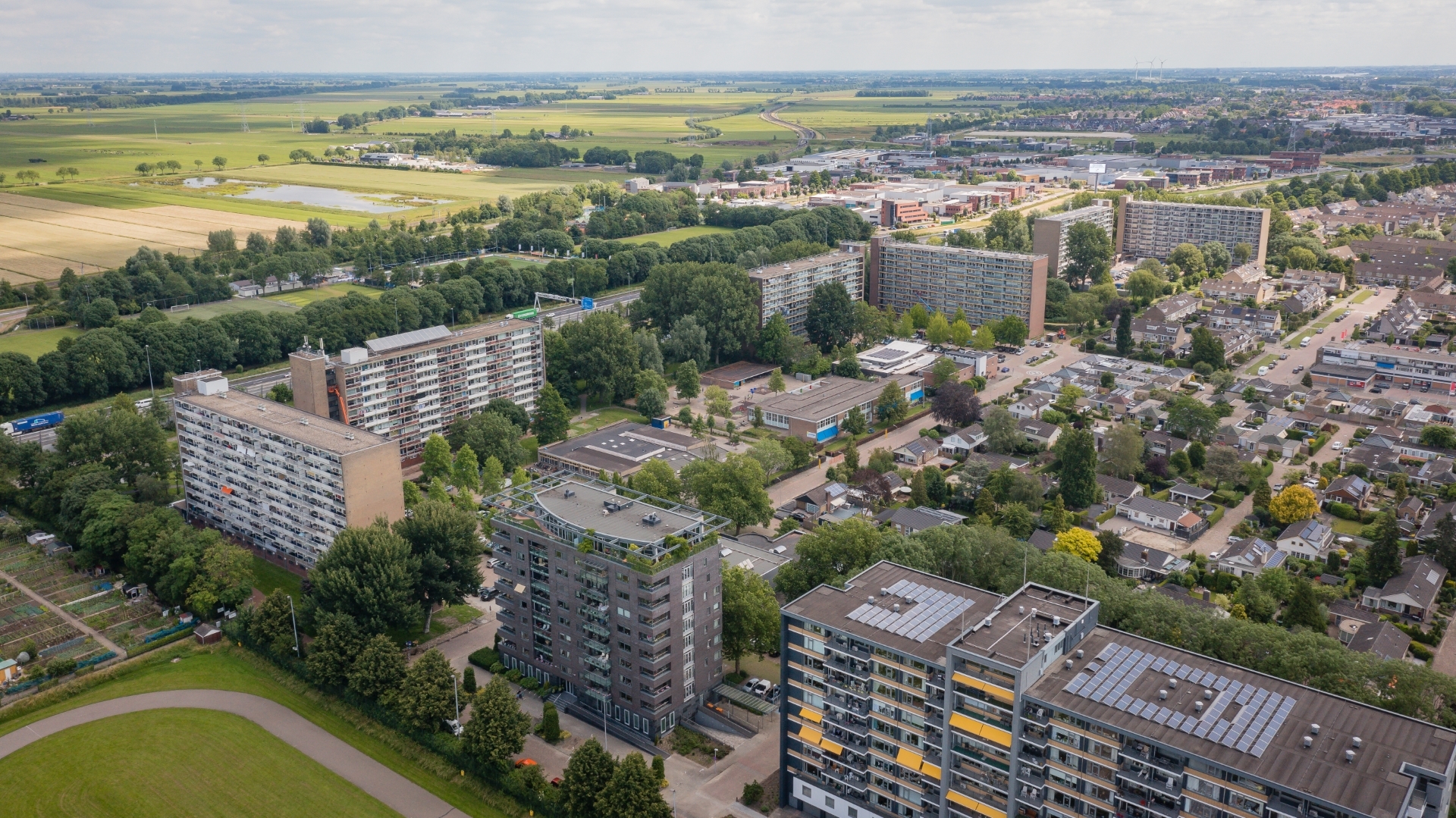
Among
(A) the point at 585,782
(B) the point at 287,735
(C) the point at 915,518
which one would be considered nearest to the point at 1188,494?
(C) the point at 915,518

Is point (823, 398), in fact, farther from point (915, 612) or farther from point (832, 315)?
point (915, 612)

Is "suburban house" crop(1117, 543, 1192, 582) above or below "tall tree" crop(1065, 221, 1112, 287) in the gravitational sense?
below

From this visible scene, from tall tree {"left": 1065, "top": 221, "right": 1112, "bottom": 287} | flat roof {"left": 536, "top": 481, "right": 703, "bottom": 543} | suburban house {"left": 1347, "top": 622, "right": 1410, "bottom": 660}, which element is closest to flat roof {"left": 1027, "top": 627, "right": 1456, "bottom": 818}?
suburban house {"left": 1347, "top": 622, "right": 1410, "bottom": 660}

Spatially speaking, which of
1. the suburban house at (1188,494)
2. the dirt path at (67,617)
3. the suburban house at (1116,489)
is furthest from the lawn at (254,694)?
the suburban house at (1188,494)

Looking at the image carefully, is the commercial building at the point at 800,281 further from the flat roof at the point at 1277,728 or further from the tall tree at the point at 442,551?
the flat roof at the point at 1277,728

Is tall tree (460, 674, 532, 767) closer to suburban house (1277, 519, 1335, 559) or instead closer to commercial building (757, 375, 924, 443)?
commercial building (757, 375, 924, 443)

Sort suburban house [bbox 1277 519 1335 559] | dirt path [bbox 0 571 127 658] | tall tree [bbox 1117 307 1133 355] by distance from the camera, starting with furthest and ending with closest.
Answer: tall tree [bbox 1117 307 1133 355]
suburban house [bbox 1277 519 1335 559]
dirt path [bbox 0 571 127 658]

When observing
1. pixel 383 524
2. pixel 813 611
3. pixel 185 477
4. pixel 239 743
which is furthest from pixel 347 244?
pixel 813 611
